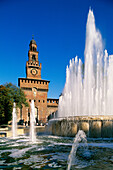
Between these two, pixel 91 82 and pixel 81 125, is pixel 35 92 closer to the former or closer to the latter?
pixel 91 82

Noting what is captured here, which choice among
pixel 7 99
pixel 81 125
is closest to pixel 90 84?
pixel 81 125

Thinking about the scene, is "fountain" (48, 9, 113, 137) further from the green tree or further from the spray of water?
the green tree

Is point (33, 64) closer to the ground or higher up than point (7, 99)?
higher up

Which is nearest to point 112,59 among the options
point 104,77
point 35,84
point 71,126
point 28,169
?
point 104,77

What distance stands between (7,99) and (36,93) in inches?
625

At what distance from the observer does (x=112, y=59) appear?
13.1 meters

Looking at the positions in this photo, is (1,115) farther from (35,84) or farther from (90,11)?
(35,84)

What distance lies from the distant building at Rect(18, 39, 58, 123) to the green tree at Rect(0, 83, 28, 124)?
11.1 metres

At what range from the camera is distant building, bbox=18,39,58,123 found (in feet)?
110

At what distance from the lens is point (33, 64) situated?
39656 millimetres

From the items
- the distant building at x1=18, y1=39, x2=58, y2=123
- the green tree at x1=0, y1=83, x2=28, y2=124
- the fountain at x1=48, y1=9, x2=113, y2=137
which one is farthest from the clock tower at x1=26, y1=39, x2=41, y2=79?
the fountain at x1=48, y1=9, x2=113, y2=137

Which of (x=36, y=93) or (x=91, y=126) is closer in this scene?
(x=91, y=126)

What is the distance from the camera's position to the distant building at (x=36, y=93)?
110ft

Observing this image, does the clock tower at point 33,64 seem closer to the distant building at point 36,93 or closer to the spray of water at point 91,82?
the distant building at point 36,93
